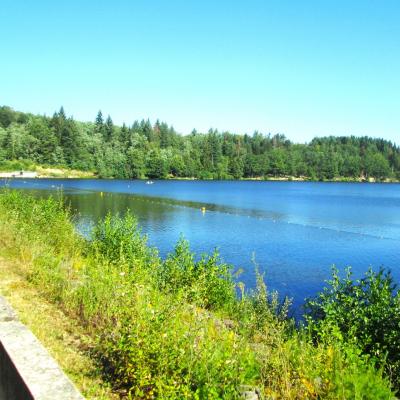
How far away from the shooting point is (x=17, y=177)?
138625 mm

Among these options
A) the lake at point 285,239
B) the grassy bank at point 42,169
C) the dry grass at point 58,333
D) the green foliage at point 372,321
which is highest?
the grassy bank at point 42,169

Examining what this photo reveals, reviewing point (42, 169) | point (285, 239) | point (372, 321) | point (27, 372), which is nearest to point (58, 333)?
point (27, 372)

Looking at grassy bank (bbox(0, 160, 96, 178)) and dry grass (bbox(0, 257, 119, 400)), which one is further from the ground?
grassy bank (bbox(0, 160, 96, 178))

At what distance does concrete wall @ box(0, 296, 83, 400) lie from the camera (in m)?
4.05

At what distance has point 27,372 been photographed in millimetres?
4312

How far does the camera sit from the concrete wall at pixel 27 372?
13.3 feet

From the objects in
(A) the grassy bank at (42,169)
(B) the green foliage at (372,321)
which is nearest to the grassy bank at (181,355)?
(B) the green foliage at (372,321)

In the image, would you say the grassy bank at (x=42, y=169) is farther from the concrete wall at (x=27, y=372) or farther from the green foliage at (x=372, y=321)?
the concrete wall at (x=27, y=372)

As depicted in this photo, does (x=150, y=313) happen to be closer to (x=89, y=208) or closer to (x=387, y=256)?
(x=387, y=256)

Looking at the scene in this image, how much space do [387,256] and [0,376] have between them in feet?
113

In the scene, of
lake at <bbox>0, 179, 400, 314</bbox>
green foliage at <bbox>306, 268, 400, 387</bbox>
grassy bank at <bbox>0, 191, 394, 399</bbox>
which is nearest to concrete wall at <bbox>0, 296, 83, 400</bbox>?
grassy bank at <bbox>0, 191, 394, 399</bbox>

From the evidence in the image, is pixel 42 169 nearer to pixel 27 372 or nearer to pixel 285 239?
pixel 285 239

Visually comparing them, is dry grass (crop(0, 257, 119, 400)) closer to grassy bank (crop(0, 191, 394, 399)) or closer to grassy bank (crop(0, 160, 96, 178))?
grassy bank (crop(0, 191, 394, 399))

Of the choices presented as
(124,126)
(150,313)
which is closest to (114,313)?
(150,313)
